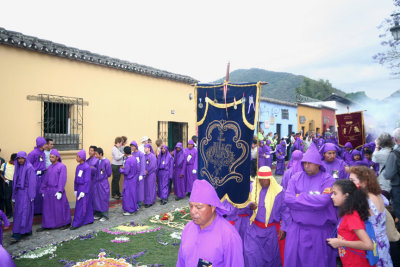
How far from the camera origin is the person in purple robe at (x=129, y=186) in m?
8.16

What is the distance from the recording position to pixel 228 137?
157 inches

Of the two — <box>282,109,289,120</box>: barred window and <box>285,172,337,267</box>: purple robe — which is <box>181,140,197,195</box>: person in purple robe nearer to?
<box>285,172,337,267</box>: purple robe

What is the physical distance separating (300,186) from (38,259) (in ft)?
14.9

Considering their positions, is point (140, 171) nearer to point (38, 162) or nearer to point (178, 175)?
point (178, 175)

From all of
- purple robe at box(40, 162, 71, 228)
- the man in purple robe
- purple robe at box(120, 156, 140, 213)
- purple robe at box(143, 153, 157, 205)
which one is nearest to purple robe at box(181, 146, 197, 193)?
the man in purple robe

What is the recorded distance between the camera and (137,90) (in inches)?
440

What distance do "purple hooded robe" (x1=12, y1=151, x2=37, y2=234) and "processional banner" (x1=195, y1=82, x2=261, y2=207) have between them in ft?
13.6

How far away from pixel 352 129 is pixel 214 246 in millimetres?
8057

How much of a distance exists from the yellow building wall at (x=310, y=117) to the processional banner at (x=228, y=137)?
76.7ft

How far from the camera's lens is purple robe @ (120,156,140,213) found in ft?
26.8

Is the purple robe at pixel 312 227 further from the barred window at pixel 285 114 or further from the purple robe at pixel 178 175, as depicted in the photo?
the barred window at pixel 285 114

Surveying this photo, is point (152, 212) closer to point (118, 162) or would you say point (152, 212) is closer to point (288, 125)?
point (118, 162)

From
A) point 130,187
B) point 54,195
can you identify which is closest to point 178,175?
point 130,187

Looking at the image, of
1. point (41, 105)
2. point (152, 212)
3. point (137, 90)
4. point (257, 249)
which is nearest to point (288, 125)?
point (137, 90)
